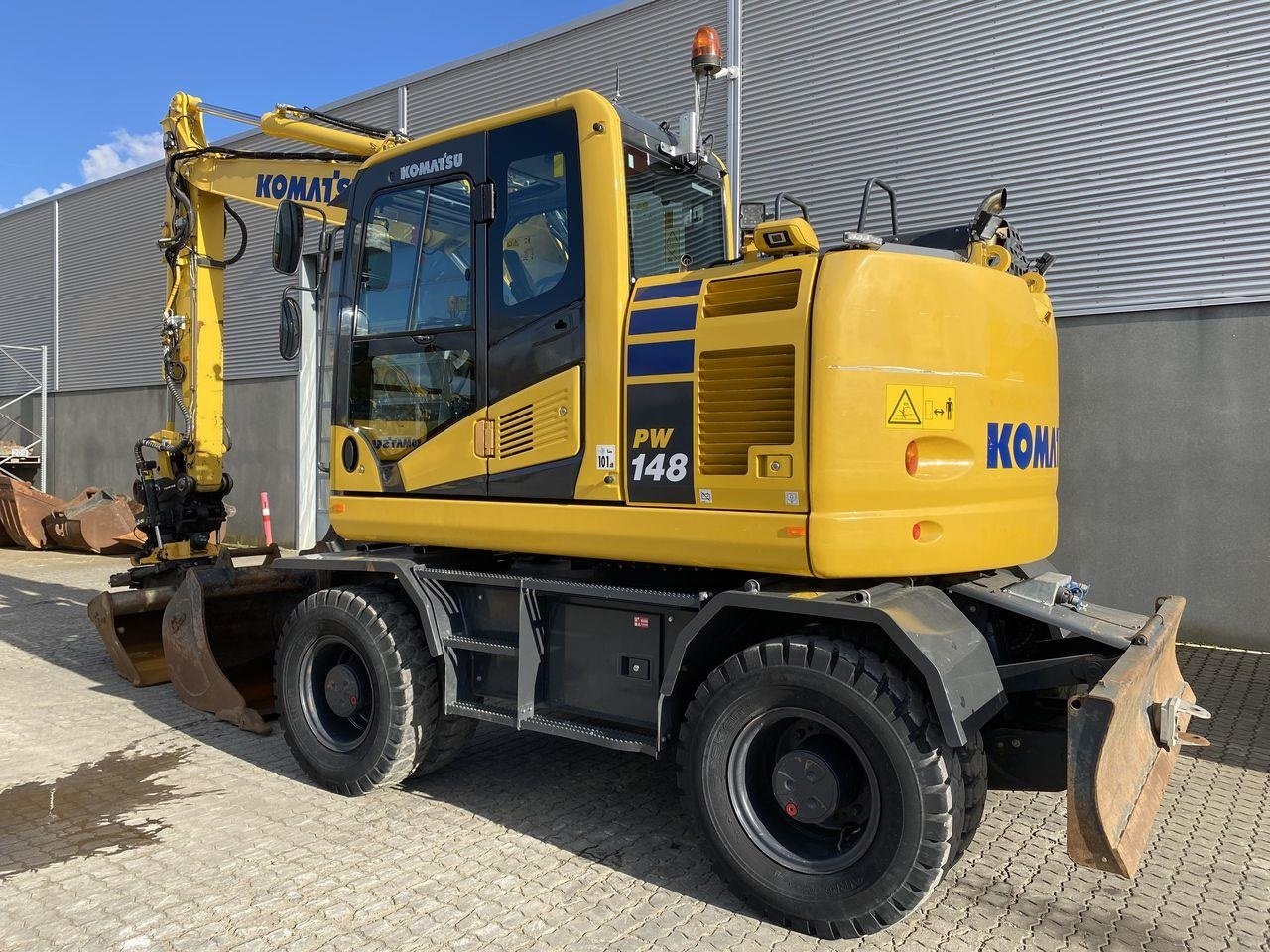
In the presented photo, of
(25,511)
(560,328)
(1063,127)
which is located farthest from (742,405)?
(25,511)

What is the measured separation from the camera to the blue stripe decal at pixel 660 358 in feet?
12.1

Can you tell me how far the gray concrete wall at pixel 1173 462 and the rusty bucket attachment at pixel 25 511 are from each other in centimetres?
1435

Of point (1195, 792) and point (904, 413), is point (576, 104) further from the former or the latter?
point (1195, 792)

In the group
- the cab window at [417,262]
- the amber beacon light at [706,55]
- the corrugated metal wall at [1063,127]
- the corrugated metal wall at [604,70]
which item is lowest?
the cab window at [417,262]

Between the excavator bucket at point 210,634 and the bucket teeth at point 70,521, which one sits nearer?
the excavator bucket at point 210,634

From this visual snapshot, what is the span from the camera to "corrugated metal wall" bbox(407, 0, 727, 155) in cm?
1061

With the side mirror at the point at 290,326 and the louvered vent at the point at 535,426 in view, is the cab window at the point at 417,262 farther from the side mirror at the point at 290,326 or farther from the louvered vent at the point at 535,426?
the louvered vent at the point at 535,426

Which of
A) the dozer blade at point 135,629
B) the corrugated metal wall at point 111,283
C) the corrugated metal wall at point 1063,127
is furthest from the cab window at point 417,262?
the corrugated metal wall at point 111,283

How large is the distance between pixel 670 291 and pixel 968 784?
2210 mm

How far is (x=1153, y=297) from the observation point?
7988mm

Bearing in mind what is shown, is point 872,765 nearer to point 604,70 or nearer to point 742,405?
point 742,405

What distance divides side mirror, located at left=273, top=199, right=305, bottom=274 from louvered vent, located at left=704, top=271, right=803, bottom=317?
8.38 ft

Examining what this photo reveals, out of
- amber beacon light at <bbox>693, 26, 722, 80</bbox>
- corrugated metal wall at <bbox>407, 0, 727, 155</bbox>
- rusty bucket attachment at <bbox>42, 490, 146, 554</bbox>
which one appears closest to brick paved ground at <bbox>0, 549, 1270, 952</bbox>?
amber beacon light at <bbox>693, 26, 722, 80</bbox>

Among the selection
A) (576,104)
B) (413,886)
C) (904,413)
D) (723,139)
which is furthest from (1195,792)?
(723,139)
